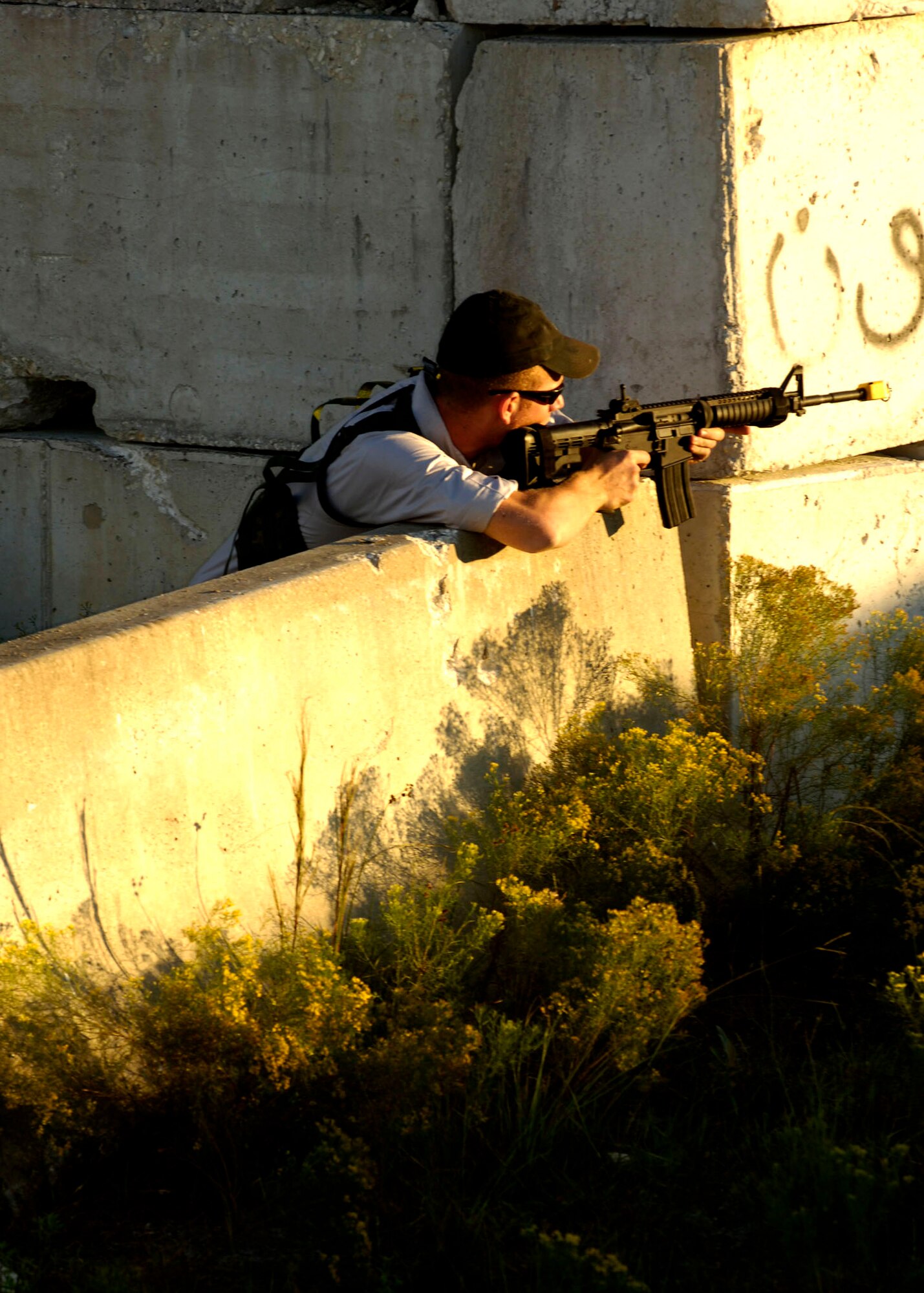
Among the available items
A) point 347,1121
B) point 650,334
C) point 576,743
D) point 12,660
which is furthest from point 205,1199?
point 650,334

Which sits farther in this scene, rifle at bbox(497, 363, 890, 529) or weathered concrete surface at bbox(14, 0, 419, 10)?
weathered concrete surface at bbox(14, 0, 419, 10)

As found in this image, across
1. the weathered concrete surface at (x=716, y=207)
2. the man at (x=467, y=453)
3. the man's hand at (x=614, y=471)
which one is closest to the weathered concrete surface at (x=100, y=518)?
the weathered concrete surface at (x=716, y=207)

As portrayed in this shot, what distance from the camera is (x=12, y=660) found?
8.59ft

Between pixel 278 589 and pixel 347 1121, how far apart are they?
3.48 ft

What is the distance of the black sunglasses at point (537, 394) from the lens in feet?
12.1

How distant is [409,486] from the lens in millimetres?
3500

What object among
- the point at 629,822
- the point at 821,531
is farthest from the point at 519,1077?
the point at 821,531

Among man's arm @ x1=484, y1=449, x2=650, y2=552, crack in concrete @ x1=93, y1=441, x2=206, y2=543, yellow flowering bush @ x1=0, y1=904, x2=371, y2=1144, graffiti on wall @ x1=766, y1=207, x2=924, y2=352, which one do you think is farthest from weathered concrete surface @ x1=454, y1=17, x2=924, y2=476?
yellow flowering bush @ x1=0, y1=904, x2=371, y2=1144

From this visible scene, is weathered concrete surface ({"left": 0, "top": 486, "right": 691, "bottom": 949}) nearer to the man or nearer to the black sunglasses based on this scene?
the man

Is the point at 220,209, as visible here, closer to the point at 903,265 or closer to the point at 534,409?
the point at 534,409

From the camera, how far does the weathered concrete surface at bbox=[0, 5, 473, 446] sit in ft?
15.8

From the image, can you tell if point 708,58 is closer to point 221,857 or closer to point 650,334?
point 650,334

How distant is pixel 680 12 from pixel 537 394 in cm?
133

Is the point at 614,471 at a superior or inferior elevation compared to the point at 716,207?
inferior
